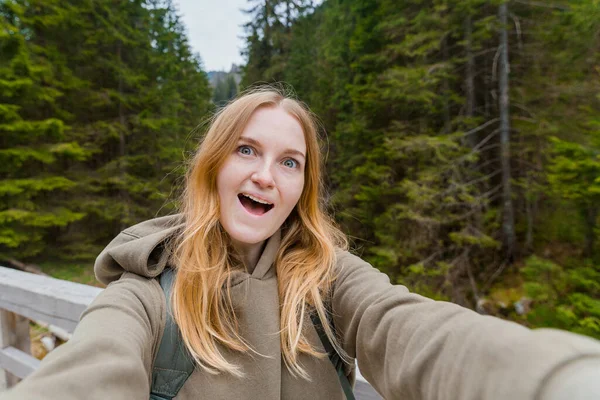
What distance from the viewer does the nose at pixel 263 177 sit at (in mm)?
1299

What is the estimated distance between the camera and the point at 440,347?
0.76 m

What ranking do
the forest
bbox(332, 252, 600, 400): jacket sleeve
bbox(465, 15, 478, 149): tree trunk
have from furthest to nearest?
bbox(465, 15, 478, 149): tree trunk < the forest < bbox(332, 252, 600, 400): jacket sleeve

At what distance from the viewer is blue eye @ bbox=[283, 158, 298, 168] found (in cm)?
140

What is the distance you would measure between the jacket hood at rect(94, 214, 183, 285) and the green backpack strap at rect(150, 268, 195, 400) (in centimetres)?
17

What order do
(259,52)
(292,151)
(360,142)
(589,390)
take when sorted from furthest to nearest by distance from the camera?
1. (259,52)
2. (360,142)
3. (292,151)
4. (589,390)

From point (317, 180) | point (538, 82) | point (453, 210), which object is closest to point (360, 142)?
point (453, 210)

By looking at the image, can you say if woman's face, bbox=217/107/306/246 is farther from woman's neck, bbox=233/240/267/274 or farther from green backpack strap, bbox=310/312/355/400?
green backpack strap, bbox=310/312/355/400

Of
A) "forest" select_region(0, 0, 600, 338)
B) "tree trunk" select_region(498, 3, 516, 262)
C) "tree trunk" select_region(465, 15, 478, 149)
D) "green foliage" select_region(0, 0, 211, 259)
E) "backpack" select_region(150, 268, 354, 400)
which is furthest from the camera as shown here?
"green foliage" select_region(0, 0, 211, 259)

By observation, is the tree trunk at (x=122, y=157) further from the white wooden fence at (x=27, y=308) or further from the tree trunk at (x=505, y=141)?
the tree trunk at (x=505, y=141)

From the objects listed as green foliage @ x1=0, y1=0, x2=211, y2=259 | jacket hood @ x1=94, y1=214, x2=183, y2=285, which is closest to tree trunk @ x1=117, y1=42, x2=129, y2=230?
green foliage @ x1=0, y1=0, x2=211, y2=259

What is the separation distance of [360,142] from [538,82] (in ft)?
16.3

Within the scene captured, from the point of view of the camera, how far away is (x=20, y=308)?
6.60ft

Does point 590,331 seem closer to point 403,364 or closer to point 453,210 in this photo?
point 453,210

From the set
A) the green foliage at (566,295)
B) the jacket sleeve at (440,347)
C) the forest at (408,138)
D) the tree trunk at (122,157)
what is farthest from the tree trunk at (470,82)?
the tree trunk at (122,157)
